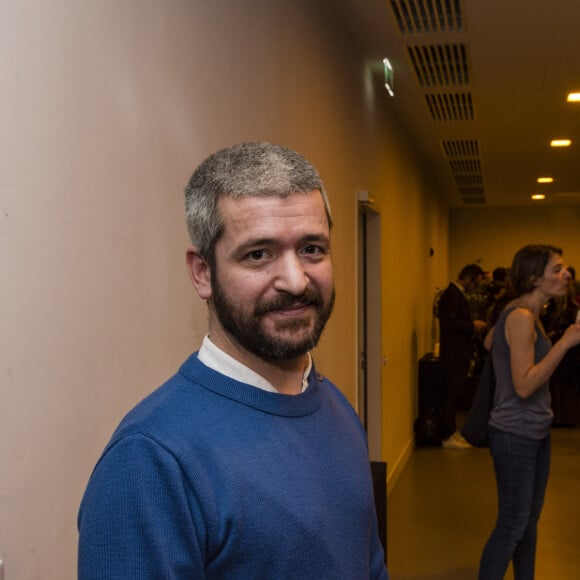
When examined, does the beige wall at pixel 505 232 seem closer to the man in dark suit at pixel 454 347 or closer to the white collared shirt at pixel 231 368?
the man in dark suit at pixel 454 347

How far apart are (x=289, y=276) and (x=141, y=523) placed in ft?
1.25

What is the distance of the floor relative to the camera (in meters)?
4.38

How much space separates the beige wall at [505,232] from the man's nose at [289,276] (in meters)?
13.7

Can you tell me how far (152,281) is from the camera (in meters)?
2.02

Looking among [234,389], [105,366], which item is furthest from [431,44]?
[234,389]

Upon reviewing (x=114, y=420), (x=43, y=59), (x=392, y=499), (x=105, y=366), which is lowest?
(x=392, y=499)

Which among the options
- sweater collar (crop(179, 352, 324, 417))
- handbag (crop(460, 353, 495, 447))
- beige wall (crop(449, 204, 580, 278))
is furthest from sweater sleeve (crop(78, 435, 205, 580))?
beige wall (crop(449, 204, 580, 278))

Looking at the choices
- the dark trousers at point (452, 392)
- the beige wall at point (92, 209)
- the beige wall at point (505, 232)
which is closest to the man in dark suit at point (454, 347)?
the dark trousers at point (452, 392)

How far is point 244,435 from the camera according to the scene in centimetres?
111

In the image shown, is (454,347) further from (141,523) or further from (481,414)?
(141,523)

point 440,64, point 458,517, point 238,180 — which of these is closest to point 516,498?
point 458,517

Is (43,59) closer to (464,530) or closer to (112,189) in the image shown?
(112,189)

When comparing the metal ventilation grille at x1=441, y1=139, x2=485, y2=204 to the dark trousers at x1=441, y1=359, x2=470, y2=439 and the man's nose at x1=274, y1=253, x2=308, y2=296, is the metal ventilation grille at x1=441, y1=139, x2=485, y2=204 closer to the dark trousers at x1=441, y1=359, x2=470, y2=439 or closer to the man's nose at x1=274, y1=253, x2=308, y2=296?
the dark trousers at x1=441, y1=359, x2=470, y2=439

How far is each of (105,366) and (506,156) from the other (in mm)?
7483
